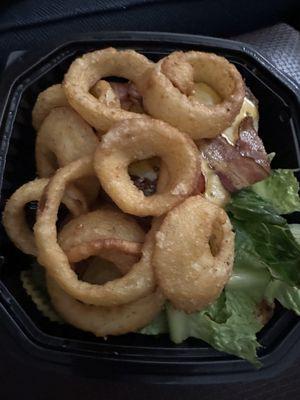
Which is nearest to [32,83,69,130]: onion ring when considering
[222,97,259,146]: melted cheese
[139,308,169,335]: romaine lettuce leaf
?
[222,97,259,146]: melted cheese

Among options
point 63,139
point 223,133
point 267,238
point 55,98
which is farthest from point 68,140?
point 267,238

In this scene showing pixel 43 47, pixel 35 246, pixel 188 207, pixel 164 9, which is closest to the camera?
pixel 188 207

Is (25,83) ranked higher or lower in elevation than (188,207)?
higher

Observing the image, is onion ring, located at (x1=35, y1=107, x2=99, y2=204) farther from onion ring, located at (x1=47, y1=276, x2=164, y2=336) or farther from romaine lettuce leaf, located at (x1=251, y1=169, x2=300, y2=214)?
romaine lettuce leaf, located at (x1=251, y1=169, x2=300, y2=214)

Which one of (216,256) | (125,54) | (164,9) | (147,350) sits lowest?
(147,350)

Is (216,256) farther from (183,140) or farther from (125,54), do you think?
(125,54)

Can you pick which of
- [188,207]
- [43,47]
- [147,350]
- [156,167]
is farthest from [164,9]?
[147,350]

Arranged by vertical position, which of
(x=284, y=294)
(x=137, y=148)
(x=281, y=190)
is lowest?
(x=284, y=294)

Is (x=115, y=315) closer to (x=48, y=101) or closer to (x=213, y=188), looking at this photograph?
(x=213, y=188)
